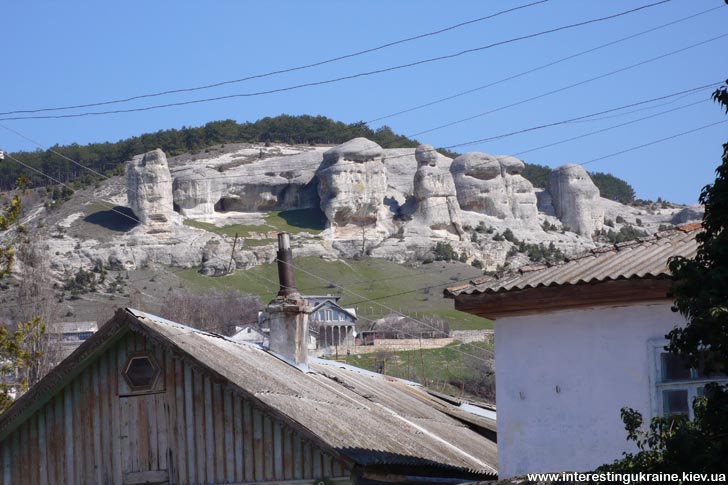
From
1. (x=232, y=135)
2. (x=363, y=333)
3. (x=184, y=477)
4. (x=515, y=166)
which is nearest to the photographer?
(x=184, y=477)

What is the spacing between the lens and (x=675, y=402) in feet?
33.4

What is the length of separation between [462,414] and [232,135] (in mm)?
181975

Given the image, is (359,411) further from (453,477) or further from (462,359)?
(462,359)

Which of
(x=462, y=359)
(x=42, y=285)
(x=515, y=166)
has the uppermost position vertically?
(x=515, y=166)

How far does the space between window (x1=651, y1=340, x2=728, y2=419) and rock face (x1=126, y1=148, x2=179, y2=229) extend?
132462mm

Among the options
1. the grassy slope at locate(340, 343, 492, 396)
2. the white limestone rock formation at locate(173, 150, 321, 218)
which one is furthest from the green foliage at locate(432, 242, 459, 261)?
the grassy slope at locate(340, 343, 492, 396)

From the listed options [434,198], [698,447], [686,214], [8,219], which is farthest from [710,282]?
[686,214]

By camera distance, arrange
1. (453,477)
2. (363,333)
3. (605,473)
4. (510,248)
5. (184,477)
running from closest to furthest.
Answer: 1. (605,473)
2. (184,477)
3. (453,477)
4. (363,333)
5. (510,248)

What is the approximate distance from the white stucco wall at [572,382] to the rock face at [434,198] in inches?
5376

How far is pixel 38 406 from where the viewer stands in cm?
1326

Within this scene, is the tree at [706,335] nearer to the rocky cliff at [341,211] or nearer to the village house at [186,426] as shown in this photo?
the village house at [186,426]

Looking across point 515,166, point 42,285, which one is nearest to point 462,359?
point 42,285

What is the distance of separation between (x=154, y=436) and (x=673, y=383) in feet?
19.2

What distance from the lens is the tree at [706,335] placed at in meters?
6.07
